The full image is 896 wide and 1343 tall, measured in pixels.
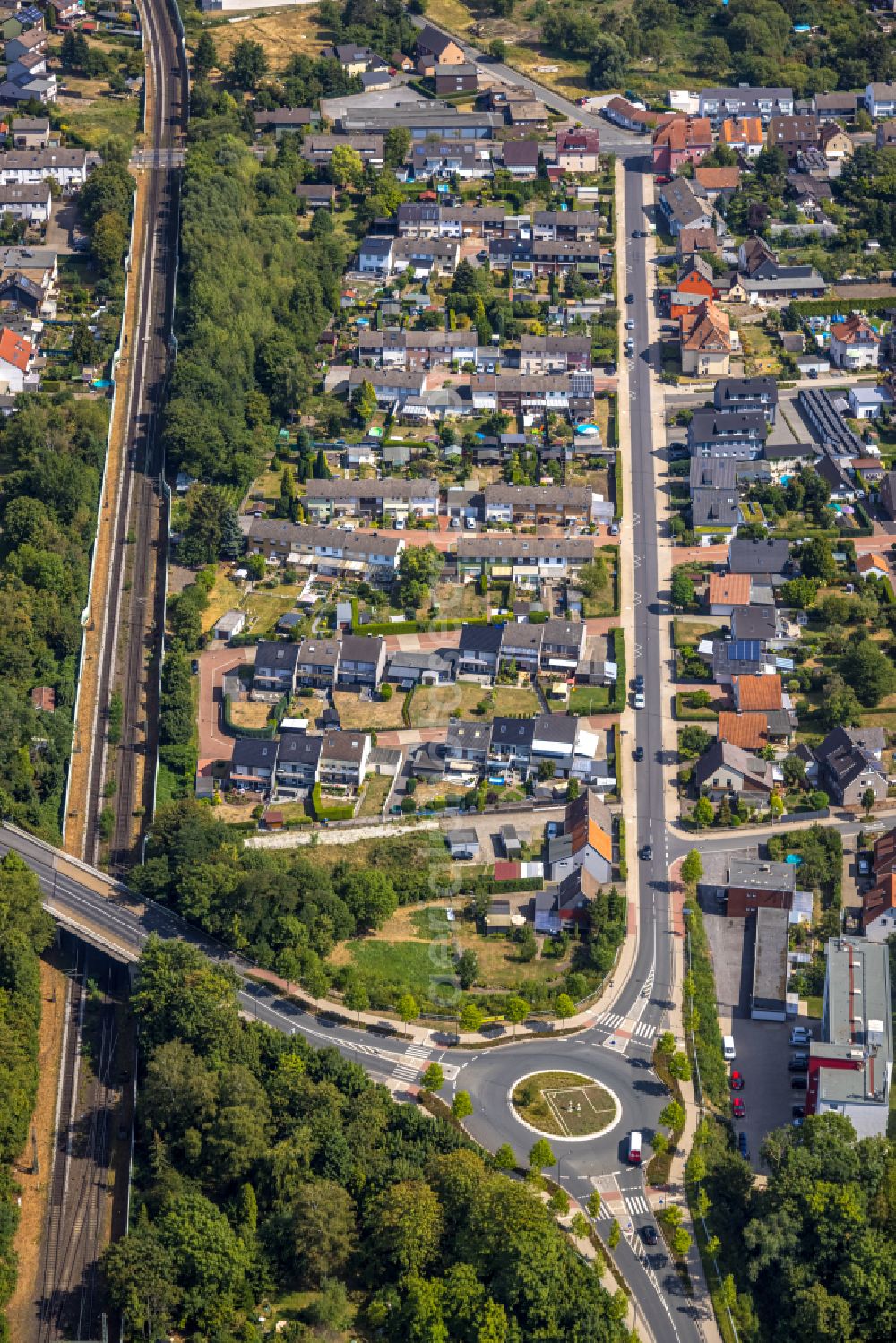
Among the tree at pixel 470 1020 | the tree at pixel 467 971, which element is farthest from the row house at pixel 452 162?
the tree at pixel 470 1020

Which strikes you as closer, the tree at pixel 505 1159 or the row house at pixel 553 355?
the tree at pixel 505 1159

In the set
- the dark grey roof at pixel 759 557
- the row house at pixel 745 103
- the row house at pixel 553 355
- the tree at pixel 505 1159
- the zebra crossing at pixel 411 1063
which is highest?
the row house at pixel 745 103

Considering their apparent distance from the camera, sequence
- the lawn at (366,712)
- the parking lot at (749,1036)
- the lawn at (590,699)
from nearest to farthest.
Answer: the parking lot at (749,1036) < the lawn at (366,712) < the lawn at (590,699)

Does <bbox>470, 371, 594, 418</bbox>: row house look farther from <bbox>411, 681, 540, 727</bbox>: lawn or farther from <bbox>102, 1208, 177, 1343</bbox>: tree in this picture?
<bbox>102, 1208, 177, 1343</bbox>: tree

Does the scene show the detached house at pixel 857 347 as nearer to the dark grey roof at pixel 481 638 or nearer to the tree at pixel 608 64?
the dark grey roof at pixel 481 638

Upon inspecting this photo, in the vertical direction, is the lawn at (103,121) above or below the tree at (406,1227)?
above
